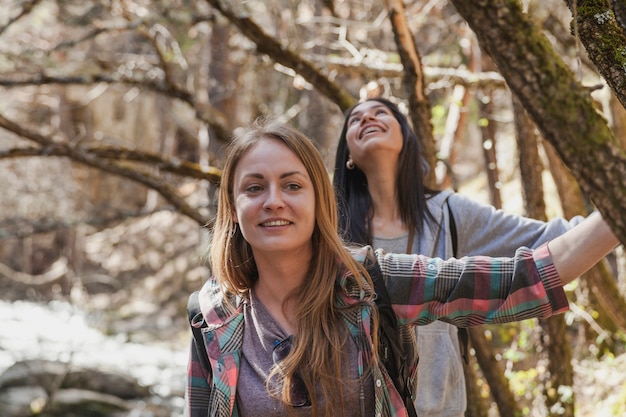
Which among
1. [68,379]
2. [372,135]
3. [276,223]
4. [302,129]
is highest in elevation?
[302,129]

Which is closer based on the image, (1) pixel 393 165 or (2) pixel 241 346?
(2) pixel 241 346

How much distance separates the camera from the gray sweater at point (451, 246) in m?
2.60

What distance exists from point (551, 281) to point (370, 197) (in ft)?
4.44

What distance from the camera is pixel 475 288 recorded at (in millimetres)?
1728

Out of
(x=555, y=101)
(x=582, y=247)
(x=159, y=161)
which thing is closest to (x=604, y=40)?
(x=555, y=101)

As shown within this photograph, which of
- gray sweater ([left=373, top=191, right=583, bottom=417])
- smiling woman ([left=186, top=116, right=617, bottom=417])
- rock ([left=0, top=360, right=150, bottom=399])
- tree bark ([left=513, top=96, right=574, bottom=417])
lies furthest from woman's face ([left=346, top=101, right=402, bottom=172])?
rock ([left=0, top=360, right=150, bottom=399])

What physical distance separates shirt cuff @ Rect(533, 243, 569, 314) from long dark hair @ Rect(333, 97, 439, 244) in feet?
3.59

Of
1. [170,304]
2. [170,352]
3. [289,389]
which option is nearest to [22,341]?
[170,352]

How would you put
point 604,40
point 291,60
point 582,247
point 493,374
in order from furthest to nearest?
point 291,60 → point 493,374 → point 582,247 → point 604,40

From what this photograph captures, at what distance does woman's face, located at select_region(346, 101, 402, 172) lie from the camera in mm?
2928

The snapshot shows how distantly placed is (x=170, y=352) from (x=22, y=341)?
2.51 m

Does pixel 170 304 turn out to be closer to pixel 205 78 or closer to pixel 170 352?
pixel 170 352

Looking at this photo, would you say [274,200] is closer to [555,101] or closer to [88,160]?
[555,101]

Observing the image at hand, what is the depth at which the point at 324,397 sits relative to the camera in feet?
5.80
